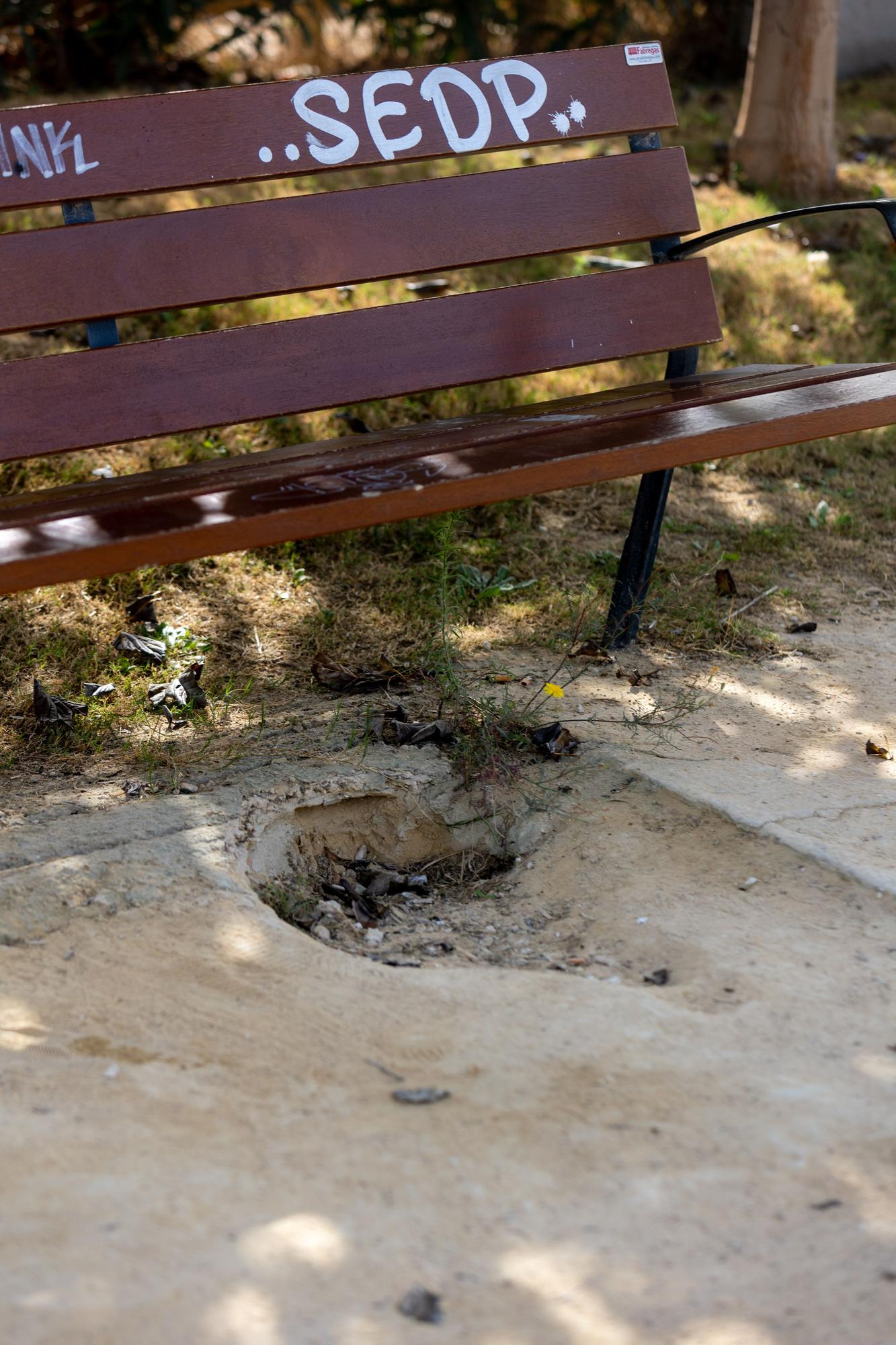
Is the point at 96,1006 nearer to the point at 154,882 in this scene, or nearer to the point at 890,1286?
the point at 154,882

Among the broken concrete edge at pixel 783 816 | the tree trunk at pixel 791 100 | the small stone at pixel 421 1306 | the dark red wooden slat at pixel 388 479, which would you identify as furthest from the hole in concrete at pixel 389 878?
the tree trunk at pixel 791 100

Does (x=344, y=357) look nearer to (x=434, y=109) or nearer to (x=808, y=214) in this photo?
(x=434, y=109)

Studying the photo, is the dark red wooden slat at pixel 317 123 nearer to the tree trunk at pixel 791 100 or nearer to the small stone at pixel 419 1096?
the small stone at pixel 419 1096

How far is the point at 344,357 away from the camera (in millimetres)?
2828

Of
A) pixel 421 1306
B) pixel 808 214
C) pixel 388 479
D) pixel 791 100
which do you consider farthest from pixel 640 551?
pixel 791 100

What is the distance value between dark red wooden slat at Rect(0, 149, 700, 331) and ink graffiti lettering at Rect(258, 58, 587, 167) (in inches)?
3.6

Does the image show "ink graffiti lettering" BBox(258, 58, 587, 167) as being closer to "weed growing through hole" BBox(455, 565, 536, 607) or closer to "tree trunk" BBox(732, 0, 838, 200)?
"weed growing through hole" BBox(455, 565, 536, 607)

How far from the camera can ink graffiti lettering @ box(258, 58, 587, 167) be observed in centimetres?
279

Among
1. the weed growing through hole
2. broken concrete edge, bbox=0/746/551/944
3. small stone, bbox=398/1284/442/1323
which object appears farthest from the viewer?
the weed growing through hole

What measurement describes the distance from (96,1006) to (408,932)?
0.55m

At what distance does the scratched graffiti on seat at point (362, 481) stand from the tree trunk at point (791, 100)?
447cm

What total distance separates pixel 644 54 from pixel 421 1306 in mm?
2817

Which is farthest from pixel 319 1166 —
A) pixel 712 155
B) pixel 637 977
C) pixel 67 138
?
pixel 712 155

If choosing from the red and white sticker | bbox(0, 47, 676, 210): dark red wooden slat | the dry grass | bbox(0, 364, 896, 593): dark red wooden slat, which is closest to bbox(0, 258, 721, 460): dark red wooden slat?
bbox(0, 364, 896, 593): dark red wooden slat
